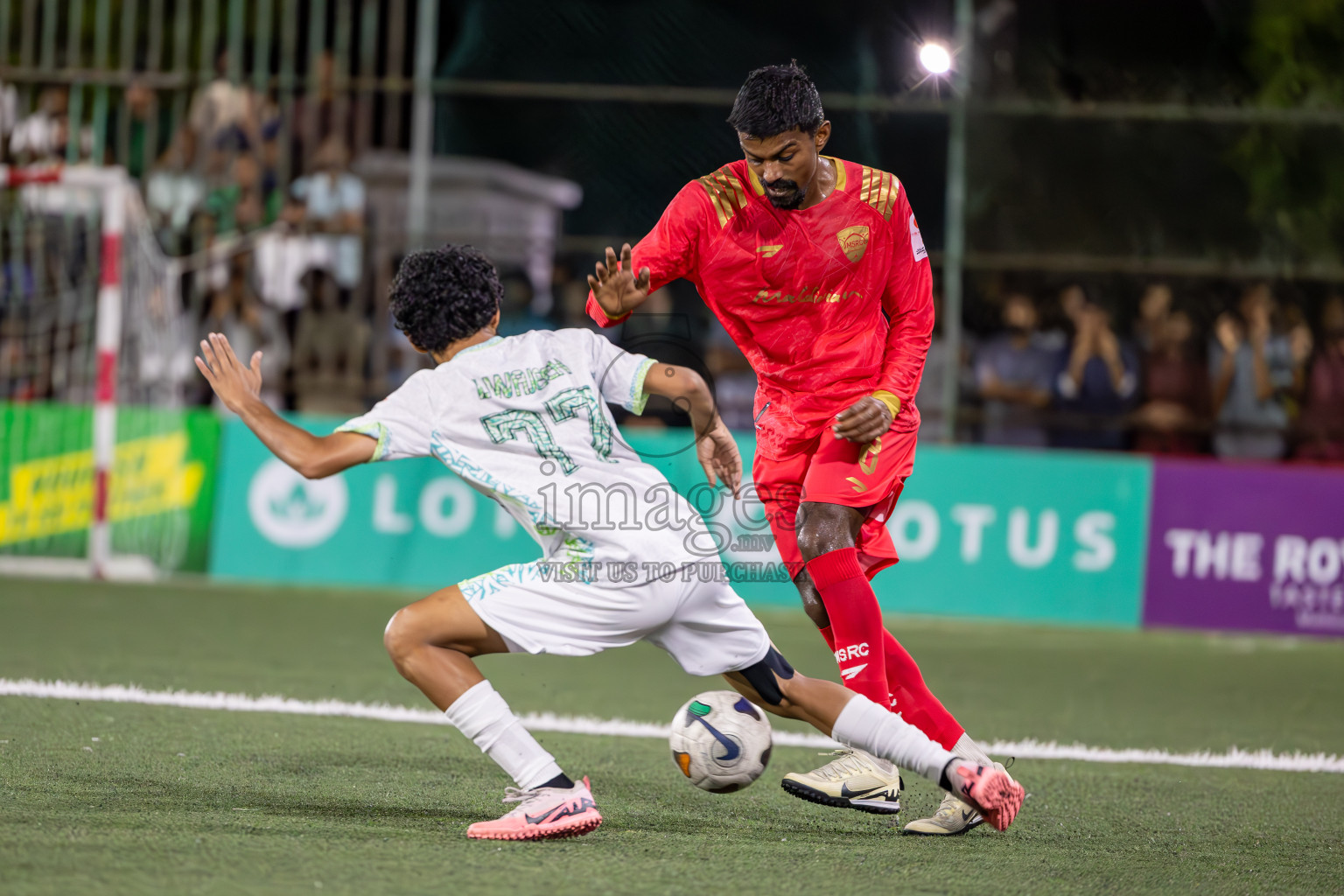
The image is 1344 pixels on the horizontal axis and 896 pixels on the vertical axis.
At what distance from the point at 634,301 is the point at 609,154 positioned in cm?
668

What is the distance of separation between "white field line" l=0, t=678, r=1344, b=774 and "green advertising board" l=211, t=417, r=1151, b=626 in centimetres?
378

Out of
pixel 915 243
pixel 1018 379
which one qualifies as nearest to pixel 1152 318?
pixel 1018 379

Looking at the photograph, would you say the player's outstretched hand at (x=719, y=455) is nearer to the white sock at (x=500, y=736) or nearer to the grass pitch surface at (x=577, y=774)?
the white sock at (x=500, y=736)

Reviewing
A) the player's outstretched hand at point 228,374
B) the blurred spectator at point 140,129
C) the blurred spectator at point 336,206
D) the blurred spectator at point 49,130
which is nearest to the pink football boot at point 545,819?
the player's outstretched hand at point 228,374

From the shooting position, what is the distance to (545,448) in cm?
410

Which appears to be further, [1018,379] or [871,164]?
[1018,379]

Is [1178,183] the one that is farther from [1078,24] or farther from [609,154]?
[609,154]

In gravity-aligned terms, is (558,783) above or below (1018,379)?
below

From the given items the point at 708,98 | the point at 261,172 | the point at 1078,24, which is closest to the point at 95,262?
the point at 261,172

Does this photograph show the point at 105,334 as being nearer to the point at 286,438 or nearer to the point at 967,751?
the point at 286,438

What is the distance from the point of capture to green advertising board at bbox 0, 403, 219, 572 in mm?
10703

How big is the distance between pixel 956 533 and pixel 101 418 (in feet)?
18.7

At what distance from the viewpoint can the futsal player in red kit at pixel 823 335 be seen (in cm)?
460

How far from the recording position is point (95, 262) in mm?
11391
